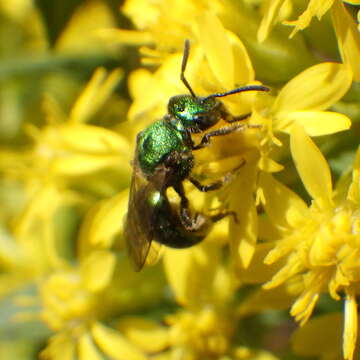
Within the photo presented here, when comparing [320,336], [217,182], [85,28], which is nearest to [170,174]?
[217,182]

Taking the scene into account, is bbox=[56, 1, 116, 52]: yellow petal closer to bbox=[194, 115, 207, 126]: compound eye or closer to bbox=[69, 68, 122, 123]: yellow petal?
bbox=[69, 68, 122, 123]: yellow petal

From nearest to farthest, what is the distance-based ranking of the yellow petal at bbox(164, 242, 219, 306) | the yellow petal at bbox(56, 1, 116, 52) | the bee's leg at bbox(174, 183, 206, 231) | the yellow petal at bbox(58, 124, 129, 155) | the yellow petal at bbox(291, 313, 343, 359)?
the bee's leg at bbox(174, 183, 206, 231)
the yellow petal at bbox(291, 313, 343, 359)
the yellow petal at bbox(164, 242, 219, 306)
the yellow petal at bbox(58, 124, 129, 155)
the yellow petal at bbox(56, 1, 116, 52)

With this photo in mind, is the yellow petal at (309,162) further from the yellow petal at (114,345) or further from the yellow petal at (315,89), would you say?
the yellow petal at (114,345)

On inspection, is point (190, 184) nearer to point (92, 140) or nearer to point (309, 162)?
point (309, 162)

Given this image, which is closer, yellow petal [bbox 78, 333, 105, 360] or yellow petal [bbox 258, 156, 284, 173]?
yellow petal [bbox 258, 156, 284, 173]

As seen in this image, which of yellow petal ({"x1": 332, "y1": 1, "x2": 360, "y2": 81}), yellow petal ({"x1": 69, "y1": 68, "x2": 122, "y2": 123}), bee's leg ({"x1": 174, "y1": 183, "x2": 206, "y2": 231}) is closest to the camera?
yellow petal ({"x1": 332, "y1": 1, "x2": 360, "y2": 81})

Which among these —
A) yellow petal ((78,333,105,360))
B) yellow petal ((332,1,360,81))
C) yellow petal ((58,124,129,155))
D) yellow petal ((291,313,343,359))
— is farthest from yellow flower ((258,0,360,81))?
yellow petal ((78,333,105,360))

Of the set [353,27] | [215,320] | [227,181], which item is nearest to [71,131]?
[215,320]
